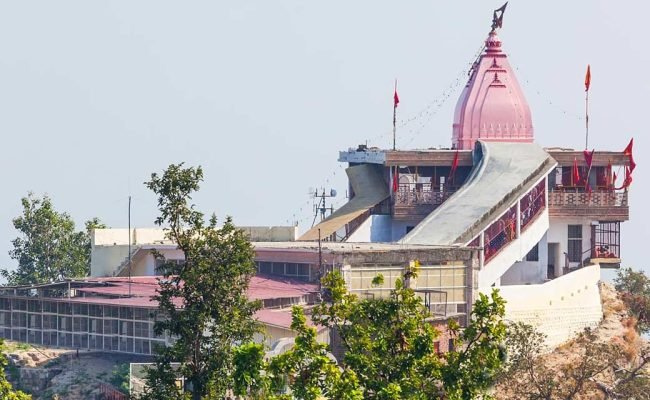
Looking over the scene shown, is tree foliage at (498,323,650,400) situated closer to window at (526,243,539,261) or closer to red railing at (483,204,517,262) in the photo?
red railing at (483,204,517,262)

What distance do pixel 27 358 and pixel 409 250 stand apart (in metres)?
17.3

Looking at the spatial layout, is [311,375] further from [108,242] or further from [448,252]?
[108,242]

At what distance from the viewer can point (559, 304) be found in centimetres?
9100

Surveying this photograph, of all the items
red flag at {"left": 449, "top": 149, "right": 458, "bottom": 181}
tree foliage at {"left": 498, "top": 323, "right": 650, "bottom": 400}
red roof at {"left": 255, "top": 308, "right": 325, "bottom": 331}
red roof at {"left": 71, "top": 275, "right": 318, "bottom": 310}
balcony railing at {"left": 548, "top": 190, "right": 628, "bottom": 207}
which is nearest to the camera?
red roof at {"left": 255, "top": 308, "right": 325, "bottom": 331}

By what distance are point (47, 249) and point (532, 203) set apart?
28.5m

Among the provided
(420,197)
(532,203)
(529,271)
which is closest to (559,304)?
(529,271)

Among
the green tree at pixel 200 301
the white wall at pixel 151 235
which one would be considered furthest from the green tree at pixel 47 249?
the green tree at pixel 200 301

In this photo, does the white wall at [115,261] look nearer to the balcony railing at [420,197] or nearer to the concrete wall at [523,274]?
the balcony railing at [420,197]

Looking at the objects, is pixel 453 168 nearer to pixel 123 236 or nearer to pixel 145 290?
pixel 123 236

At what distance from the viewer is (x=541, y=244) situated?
320ft

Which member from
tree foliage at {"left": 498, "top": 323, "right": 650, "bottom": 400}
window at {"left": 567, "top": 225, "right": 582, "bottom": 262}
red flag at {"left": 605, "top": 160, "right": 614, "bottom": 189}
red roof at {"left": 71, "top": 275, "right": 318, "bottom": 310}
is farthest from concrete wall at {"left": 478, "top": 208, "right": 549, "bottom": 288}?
red roof at {"left": 71, "top": 275, "right": 318, "bottom": 310}

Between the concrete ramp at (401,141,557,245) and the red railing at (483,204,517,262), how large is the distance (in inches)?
24.8

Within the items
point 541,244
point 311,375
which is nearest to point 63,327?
point 541,244

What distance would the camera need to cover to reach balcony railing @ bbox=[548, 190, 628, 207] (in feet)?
321
